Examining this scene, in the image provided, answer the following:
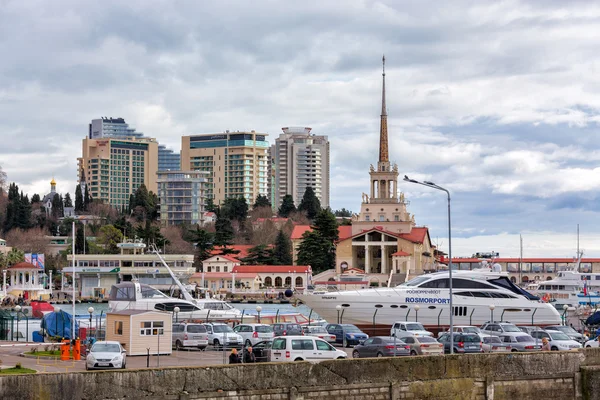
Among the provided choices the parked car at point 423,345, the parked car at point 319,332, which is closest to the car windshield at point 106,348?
the parked car at point 423,345

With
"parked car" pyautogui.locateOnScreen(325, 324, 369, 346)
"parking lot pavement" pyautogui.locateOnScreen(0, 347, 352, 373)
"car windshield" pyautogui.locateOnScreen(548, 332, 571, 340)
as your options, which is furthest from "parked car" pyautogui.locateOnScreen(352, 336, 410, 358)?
"car windshield" pyautogui.locateOnScreen(548, 332, 571, 340)

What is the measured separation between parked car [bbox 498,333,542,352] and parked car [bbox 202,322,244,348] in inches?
463

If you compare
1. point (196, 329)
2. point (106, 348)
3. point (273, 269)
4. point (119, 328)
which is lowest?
point (196, 329)

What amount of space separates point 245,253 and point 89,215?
161 feet

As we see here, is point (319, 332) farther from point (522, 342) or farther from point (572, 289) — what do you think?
point (572, 289)

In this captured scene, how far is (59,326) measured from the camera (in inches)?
1954

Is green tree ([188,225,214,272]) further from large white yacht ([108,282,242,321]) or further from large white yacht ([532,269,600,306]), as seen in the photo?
large white yacht ([108,282,242,321])

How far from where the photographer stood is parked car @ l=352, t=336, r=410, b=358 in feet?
Result: 123

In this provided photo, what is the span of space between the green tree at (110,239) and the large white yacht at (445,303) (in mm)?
90894

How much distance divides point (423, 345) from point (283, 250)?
123119 mm

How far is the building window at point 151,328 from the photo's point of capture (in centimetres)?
3909

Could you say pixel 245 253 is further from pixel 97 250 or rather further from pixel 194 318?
pixel 194 318

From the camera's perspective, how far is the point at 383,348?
37.5m

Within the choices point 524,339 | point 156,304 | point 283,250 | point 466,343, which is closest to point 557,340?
point 524,339
